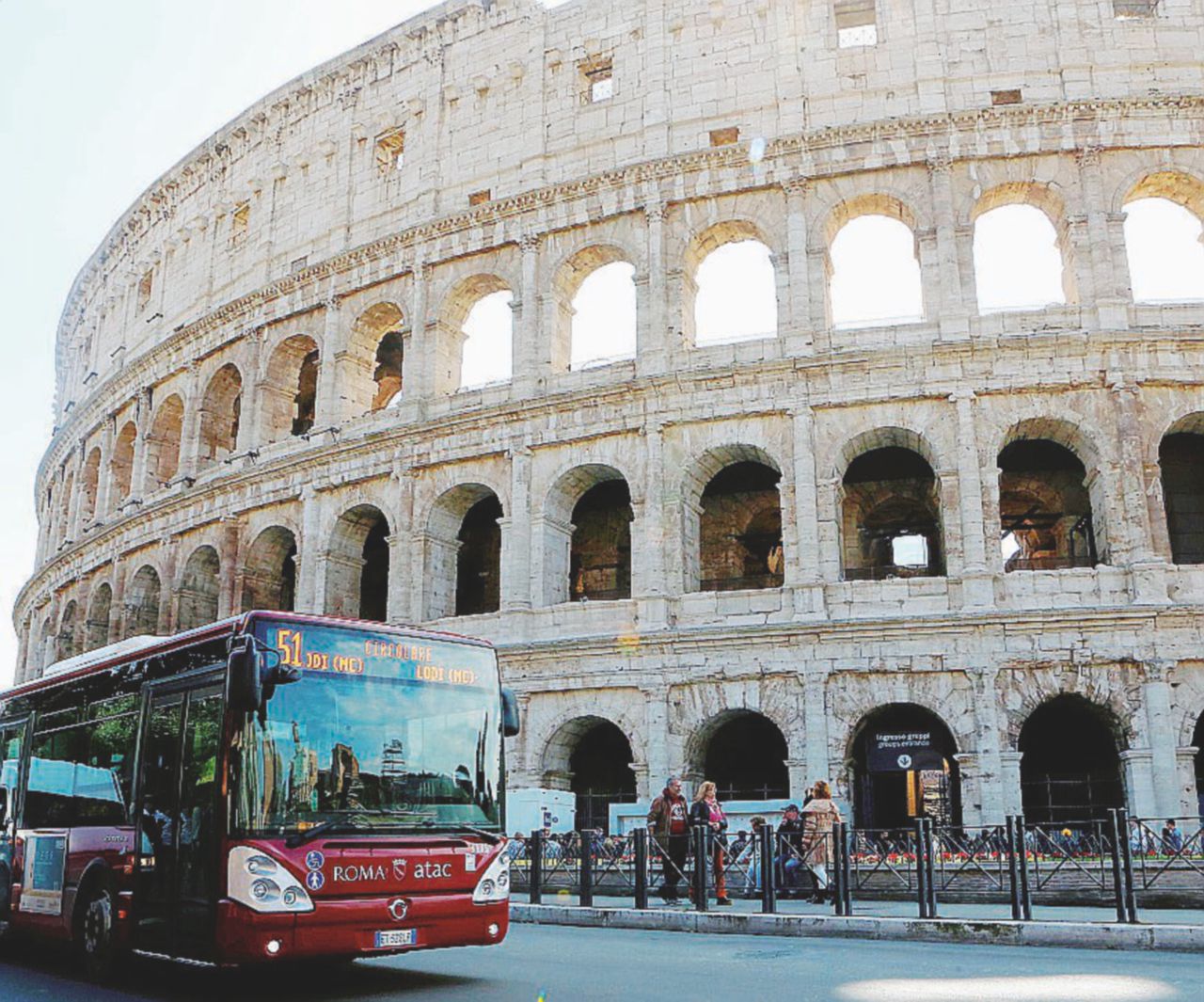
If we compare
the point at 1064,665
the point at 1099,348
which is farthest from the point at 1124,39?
the point at 1064,665

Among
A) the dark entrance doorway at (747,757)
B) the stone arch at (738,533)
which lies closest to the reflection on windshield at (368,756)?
the dark entrance doorway at (747,757)

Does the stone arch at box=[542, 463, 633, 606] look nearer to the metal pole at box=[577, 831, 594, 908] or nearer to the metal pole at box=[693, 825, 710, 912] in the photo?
the metal pole at box=[577, 831, 594, 908]

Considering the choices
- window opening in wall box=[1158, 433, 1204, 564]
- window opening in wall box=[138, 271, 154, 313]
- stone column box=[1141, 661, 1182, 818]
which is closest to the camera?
stone column box=[1141, 661, 1182, 818]

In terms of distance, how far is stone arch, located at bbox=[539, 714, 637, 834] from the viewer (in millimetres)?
21594

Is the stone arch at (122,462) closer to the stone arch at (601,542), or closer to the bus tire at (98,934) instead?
the stone arch at (601,542)

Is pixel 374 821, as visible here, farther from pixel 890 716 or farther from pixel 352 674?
pixel 890 716

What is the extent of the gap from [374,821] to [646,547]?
14.1 metres

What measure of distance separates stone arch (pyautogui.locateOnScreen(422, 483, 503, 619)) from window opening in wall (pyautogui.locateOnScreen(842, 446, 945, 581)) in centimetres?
690

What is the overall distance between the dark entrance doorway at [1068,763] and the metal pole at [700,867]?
31.1 feet

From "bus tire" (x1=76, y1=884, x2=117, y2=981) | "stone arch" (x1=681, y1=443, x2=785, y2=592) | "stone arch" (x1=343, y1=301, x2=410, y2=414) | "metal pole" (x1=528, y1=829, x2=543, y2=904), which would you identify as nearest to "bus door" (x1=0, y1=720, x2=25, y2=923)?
"bus tire" (x1=76, y1=884, x2=117, y2=981)

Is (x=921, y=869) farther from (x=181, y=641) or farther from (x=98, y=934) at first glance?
(x=98, y=934)

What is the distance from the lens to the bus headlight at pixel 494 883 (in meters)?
8.11

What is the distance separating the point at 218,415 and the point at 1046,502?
19.8 m

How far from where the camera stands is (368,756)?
7.82 metres
